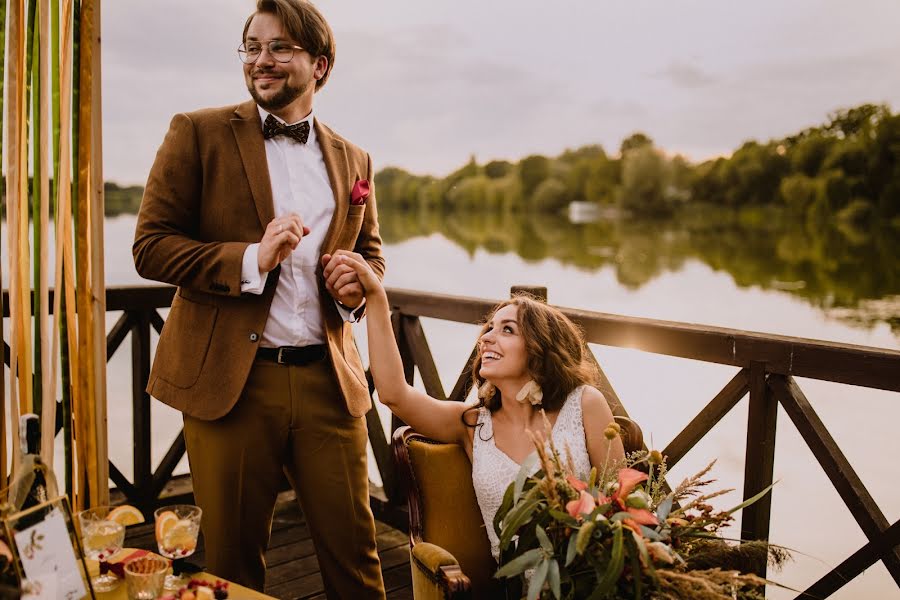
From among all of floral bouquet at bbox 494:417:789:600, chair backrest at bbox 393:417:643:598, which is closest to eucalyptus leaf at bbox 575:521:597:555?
floral bouquet at bbox 494:417:789:600

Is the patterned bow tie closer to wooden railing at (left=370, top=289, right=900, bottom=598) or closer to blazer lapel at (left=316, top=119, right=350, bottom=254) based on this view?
blazer lapel at (left=316, top=119, right=350, bottom=254)

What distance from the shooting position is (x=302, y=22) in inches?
72.6

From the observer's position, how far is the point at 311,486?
2.00 meters

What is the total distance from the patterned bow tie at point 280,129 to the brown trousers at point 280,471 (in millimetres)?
574

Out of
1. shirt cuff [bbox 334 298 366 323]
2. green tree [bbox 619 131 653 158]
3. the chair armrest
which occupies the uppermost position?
green tree [bbox 619 131 653 158]

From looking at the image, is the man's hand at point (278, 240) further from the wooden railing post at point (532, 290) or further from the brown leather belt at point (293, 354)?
the wooden railing post at point (532, 290)

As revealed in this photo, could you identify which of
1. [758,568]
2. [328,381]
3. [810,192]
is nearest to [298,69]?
[328,381]

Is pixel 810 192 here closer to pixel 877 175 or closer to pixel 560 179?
pixel 877 175

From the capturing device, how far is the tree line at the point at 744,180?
530cm

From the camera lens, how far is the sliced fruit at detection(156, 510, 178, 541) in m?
1.46

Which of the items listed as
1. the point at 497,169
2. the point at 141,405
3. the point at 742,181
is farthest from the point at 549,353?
the point at 497,169

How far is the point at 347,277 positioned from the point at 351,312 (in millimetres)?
157

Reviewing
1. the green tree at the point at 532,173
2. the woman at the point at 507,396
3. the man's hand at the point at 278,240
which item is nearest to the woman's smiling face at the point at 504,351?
the woman at the point at 507,396

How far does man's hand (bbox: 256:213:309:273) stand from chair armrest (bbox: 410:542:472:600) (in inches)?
28.7
